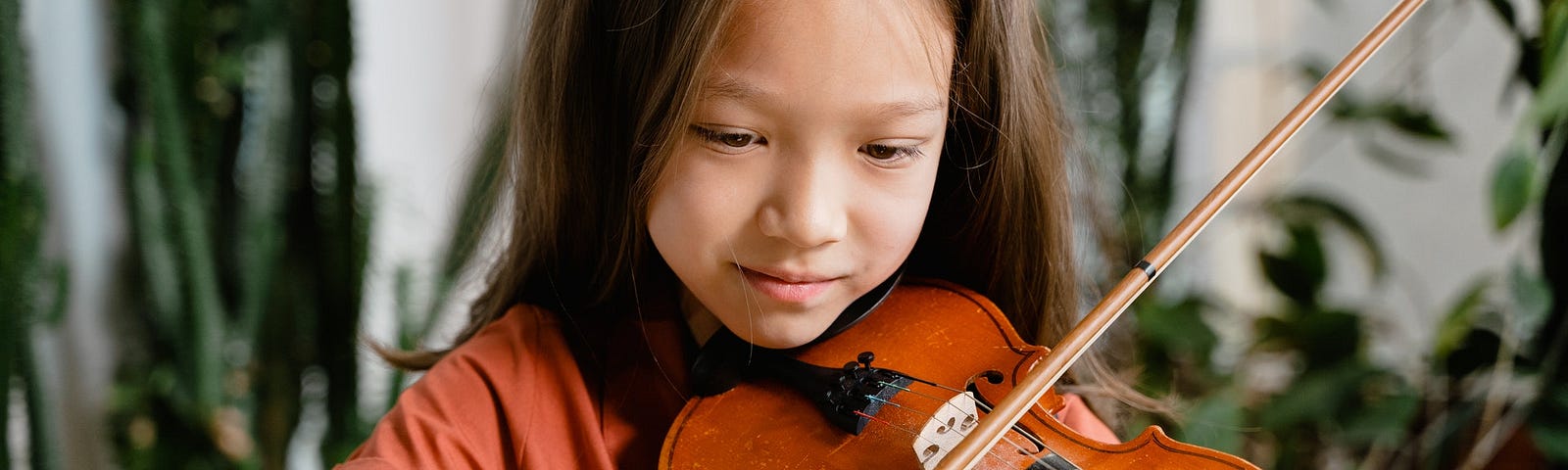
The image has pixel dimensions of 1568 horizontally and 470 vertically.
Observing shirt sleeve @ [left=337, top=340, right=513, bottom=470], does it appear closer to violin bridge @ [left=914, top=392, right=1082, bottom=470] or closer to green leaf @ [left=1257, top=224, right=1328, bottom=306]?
violin bridge @ [left=914, top=392, right=1082, bottom=470]

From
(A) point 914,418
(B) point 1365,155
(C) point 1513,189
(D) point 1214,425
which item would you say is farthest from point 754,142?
(B) point 1365,155

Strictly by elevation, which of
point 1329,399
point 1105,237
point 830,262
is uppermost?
point 830,262

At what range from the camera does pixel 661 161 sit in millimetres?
567

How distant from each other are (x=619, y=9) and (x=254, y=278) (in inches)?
25.8

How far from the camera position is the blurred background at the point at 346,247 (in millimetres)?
984

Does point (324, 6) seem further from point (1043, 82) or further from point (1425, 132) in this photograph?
point (1425, 132)

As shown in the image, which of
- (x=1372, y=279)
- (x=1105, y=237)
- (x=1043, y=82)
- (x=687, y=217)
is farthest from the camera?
(x=1372, y=279)

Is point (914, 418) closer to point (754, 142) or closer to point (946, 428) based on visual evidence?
point (946, 428)

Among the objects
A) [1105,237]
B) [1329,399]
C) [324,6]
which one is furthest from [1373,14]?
[324,6]

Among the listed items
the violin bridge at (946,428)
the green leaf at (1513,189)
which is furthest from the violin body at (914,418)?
the green leaf at (1513,189)

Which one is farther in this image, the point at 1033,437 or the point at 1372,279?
the point at 1372,279

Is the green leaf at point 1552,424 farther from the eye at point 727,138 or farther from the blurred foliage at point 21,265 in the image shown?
the blurred foliage at point 21,265

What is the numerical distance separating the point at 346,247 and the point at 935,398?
73 centimetres

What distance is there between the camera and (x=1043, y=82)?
0.68 metres
